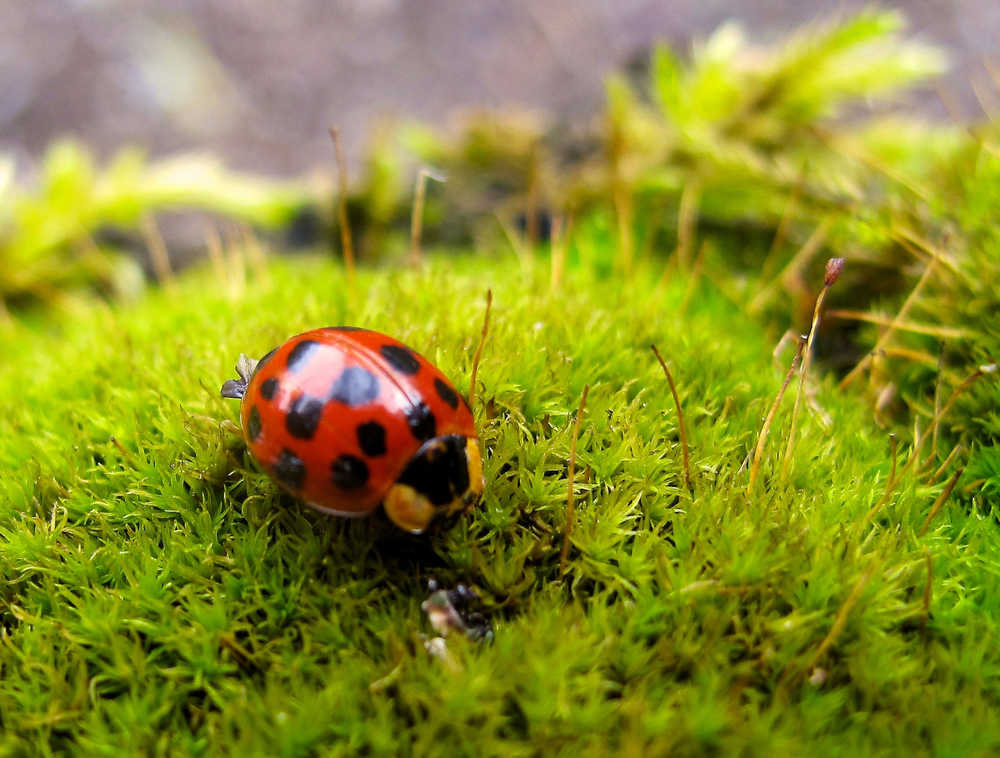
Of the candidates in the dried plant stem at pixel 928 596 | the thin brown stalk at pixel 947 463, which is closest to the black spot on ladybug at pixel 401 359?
the dried plant stem at pixel 928 596

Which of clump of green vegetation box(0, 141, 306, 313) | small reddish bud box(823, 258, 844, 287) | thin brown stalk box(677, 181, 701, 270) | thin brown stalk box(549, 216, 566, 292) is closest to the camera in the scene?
small reddish bud box(823, 258, 844, 287)

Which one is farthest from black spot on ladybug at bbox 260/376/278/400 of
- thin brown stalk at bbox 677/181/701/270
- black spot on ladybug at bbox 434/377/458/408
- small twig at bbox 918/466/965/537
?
thin brown stalk at bbox 677/181/701/270

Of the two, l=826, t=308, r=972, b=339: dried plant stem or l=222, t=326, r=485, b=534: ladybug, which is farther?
l=826, t=308, r=972, b=339: dried plant stem

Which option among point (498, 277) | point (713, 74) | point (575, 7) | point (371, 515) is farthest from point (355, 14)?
point (371, 515)

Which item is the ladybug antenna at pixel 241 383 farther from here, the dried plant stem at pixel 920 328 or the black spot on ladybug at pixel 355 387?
the dried plant stem at pixel 920 328

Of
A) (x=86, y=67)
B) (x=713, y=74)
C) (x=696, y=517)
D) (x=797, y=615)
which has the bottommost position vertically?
(x=797, y=615)

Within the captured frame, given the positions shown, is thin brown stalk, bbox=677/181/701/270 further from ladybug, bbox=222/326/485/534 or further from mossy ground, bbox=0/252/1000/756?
ladybug, bbox=222/326/485/534

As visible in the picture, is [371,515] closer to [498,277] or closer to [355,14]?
[498,277]
